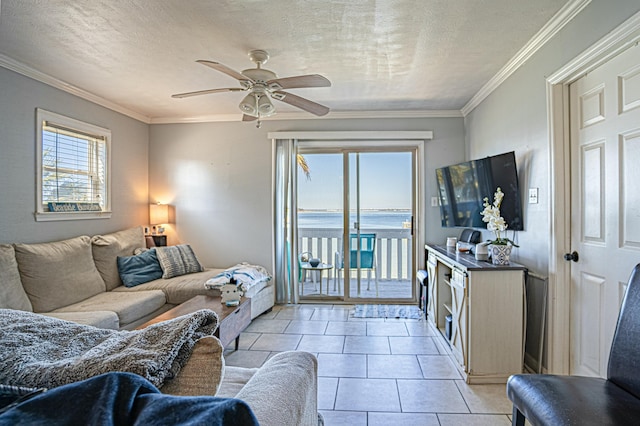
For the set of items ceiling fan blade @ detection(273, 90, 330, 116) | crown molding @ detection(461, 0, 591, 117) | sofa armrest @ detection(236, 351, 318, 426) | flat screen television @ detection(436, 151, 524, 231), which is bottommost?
sofa armrest @ detection(236, 351, 318, 426)

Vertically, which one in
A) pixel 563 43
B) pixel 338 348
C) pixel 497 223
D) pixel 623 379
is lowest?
pixel 338 348

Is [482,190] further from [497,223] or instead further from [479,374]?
[479,374]

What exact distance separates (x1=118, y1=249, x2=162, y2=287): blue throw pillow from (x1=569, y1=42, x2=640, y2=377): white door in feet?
12.6

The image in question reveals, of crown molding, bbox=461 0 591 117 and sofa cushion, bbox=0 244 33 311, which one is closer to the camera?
crown molding, bbox=461 0 591 117

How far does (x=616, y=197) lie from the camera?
195 cm

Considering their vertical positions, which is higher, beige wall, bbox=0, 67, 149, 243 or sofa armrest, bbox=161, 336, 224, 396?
beige wall, bbox=0, 67, 149, 243

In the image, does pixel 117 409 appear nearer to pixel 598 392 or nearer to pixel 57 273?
pixel 598 392

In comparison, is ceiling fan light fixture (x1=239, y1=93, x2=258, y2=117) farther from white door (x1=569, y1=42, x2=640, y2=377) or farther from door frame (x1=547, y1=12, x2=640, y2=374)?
white door (x1=569, y1=42, x2=640, y2=377)

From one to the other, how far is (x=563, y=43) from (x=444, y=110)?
2210 millimetres

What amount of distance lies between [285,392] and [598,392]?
130cm

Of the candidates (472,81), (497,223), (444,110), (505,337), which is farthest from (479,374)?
(444,110)

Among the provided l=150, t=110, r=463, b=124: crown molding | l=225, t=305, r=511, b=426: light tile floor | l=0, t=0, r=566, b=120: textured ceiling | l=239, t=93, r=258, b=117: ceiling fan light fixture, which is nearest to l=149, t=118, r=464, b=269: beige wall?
l=150, t=110, r=463, b=124: crown molding

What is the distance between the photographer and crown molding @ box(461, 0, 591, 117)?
7.05 ft

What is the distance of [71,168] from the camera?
369 cm
